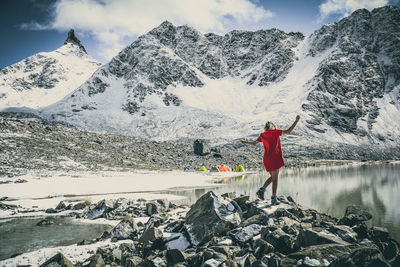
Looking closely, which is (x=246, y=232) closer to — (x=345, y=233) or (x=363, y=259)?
(x=345, y=233)

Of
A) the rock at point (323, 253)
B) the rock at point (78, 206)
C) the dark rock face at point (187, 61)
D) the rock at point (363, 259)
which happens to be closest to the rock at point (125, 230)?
the rock at point (323, 253)

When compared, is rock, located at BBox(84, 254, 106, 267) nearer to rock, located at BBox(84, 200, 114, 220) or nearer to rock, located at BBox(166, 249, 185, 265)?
rock, located at BBox(166, 249, 185, 265)

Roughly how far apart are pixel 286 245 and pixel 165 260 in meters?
2.73

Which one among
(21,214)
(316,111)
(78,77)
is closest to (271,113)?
(316,111)

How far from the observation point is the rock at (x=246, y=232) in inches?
251

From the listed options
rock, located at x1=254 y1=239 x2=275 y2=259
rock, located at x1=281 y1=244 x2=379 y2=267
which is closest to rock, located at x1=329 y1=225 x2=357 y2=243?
rock, located at x1=281 y1=244 x2=379 y2=267

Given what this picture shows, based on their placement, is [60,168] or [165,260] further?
[60,168]

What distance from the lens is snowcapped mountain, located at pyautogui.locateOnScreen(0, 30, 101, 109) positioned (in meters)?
138

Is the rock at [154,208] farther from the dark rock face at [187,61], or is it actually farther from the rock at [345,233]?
the dark rock face at [187,61]

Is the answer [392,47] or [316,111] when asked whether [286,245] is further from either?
[392,47]

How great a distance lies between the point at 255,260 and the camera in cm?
518

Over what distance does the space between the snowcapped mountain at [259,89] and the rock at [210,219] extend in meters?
84.6

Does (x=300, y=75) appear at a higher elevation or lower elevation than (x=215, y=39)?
lower

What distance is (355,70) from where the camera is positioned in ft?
401
